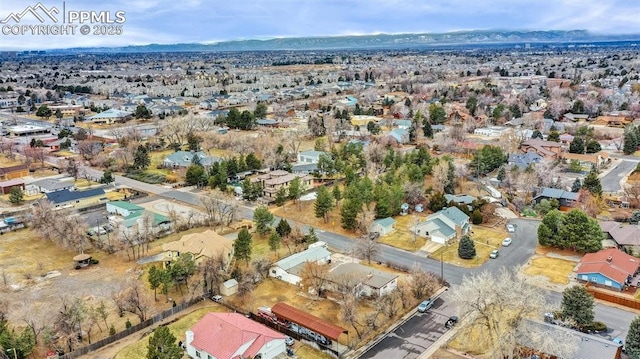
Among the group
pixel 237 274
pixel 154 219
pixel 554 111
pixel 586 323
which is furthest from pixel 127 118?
pixel 586 323

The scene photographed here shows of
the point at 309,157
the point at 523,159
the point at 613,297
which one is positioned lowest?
the point at 613,297

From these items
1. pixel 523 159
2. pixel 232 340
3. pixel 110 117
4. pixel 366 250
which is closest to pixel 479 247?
pixel 366 250

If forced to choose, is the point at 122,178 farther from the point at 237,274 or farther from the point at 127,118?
the point at 127,118

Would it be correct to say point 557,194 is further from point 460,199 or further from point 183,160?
point 183,160

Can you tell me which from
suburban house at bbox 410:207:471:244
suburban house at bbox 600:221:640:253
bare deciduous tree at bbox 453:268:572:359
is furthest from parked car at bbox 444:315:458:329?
suburban house at bbox 600:221:640:253

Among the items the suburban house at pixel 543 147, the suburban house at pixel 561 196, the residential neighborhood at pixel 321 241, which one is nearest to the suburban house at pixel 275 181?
the residential neighborhood at pixel 321 241
